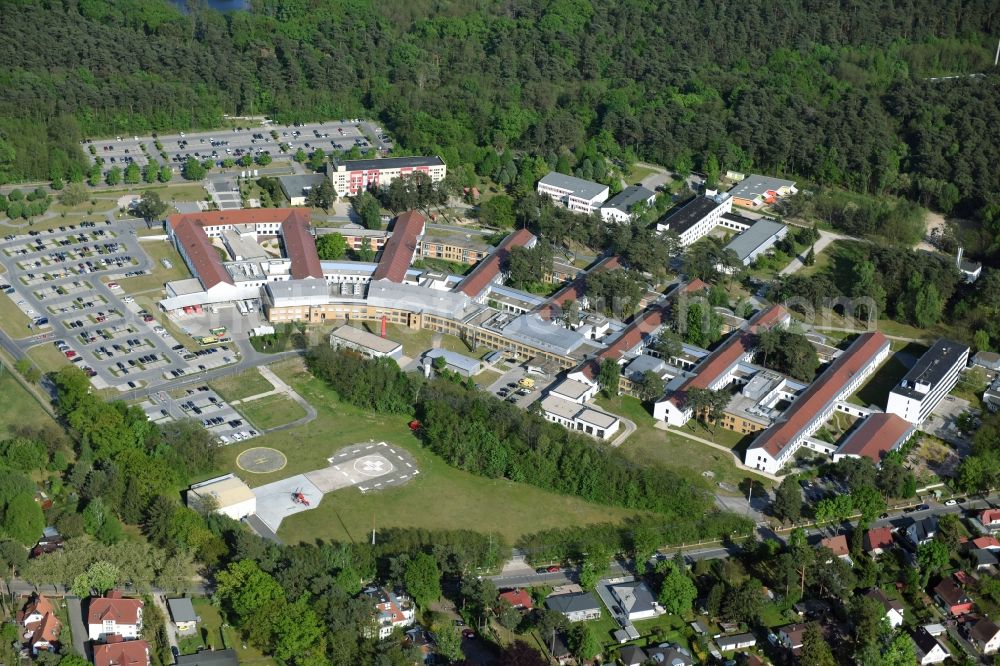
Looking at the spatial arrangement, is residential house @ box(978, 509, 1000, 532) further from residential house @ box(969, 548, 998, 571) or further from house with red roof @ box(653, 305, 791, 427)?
house with red roof @ box(653, 305, 791, 427)

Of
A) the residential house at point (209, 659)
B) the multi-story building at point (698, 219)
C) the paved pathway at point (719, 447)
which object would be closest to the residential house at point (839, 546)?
the paved pathway at point (719, 447)

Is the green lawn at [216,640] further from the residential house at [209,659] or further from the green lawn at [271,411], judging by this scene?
the green lawn at [271,411]

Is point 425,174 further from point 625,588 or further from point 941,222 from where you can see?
point 625,588

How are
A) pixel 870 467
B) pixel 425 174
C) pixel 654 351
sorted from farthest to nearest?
pixel 425 174, pixel 654 351, pixel 870 467

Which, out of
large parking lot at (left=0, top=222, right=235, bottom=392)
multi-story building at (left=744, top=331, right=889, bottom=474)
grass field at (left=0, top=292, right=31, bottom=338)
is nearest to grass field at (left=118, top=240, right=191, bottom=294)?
large parking lot at (left=0, top=222, right=235, bottom=392)

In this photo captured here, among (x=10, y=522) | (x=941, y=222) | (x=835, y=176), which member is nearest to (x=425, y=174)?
(x=835, y=176)
